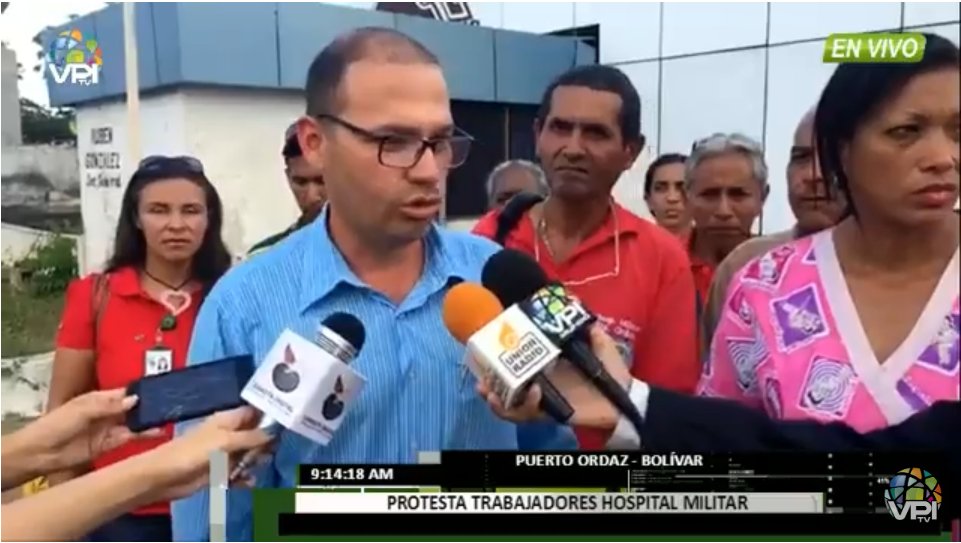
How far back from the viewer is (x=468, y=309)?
1.41 meters

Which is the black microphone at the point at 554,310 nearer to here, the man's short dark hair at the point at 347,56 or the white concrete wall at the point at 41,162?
the man's short dark hair at the point at 347,56

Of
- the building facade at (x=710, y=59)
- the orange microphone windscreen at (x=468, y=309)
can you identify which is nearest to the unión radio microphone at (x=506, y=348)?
the orange microphone windscreen at (x=468, y=309)

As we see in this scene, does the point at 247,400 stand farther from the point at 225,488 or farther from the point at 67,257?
the point at 67,257

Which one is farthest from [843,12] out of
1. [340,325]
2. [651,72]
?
[340,325]

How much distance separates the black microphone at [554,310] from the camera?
134cm

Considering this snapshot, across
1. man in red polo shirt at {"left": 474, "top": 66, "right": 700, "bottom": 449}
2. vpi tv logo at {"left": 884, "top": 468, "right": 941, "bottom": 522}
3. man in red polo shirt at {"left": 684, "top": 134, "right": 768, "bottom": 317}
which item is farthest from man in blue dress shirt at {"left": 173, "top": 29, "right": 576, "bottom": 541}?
vpi tv logo at {"left": 884, "top": 468, "right": 941, "bottom": 522}

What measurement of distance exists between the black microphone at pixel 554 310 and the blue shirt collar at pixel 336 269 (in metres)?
→ 0.08

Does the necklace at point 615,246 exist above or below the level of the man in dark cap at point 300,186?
below

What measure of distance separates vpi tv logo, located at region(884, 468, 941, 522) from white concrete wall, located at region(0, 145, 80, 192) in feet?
4.72

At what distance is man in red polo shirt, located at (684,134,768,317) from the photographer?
1.52m

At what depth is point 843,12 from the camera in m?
1.49

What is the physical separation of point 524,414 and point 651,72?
1.98ft

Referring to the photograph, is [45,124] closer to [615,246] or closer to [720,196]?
[615,246]

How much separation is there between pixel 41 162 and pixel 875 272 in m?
1.36
